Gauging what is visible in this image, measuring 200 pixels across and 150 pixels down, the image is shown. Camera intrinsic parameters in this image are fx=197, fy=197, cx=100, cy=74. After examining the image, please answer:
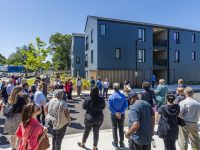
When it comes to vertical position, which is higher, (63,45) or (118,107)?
(63,45)

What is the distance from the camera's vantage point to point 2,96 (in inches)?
407

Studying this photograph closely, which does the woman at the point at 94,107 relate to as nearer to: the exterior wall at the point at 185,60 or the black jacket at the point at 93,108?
the black jacket at the point at 93,108

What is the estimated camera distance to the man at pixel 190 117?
522cm

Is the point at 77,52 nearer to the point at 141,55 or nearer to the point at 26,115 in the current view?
the point at 141,55

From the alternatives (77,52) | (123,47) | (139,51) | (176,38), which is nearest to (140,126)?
(123,47)

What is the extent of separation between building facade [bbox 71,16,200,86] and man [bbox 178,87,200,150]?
1974 cm

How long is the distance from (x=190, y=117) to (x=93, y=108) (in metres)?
2.60

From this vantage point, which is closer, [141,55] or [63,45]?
[141,55]

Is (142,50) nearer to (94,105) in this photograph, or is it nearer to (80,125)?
(80,125)

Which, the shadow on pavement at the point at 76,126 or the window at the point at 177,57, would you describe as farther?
the window at the point at 177,57

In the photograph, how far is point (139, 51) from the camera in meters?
27.8

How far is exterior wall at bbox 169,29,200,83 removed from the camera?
30.4 metres

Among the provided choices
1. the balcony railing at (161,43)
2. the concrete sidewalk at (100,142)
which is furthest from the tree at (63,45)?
the concrete sidewalk at (100,142)

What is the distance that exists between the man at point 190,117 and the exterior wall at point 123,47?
20.0m
